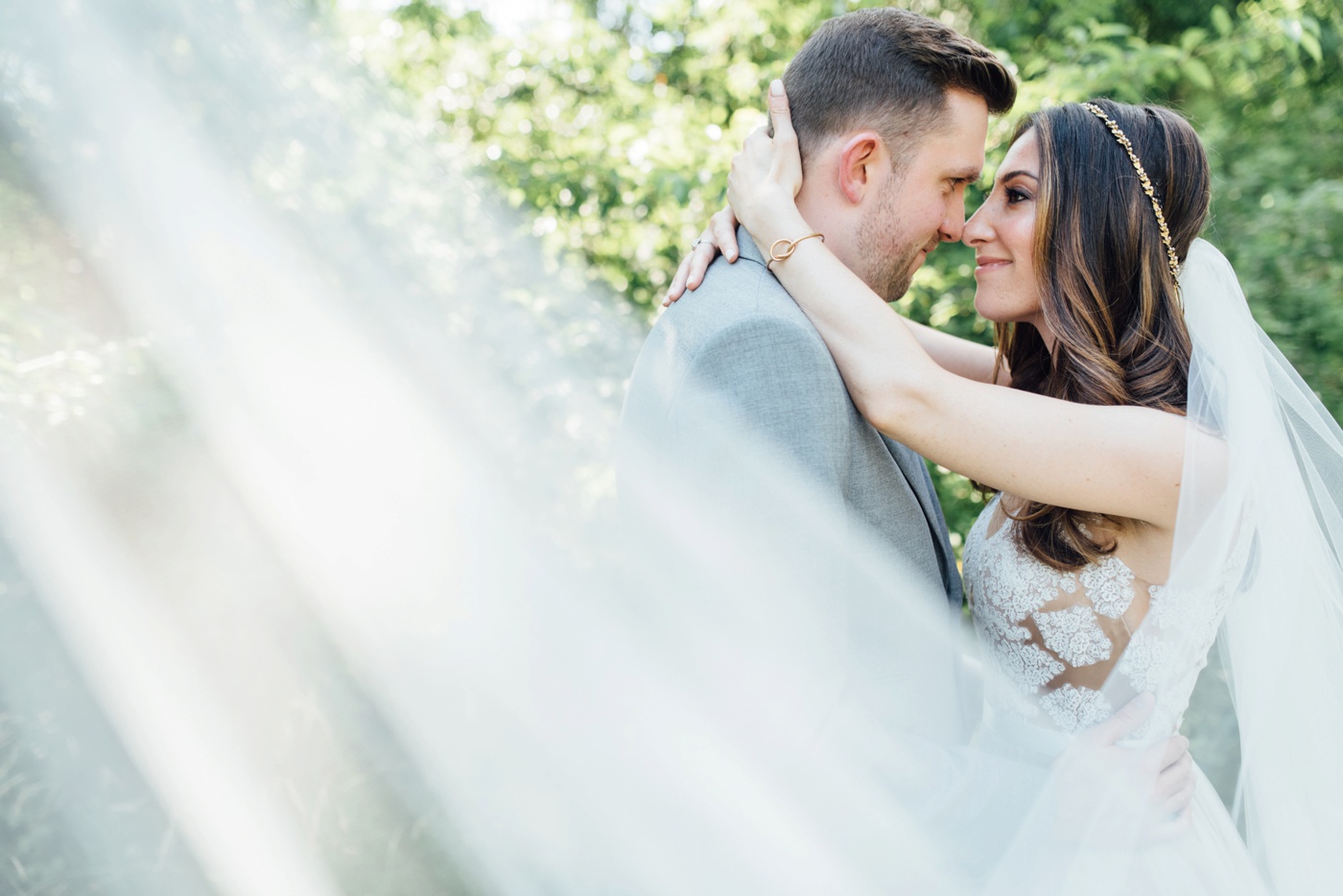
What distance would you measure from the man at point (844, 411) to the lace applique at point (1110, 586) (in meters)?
0.24

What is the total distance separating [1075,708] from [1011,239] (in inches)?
48.5

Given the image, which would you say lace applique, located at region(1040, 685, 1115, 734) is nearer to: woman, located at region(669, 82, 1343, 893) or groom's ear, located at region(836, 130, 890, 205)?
woman, located at region(669, 82, 1343, 893)

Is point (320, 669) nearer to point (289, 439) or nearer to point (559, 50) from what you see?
point (289, 439)

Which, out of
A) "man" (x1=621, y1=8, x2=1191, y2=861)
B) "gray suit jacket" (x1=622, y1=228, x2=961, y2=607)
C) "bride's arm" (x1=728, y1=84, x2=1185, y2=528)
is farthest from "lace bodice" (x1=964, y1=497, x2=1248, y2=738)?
"gray suit jacket" (x1=622, y1=228, x2=961, y2=607)

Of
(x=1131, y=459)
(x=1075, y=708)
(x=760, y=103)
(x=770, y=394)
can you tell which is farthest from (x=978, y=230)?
(x=760, y=103)

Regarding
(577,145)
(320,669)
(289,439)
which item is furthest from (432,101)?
(320,669)

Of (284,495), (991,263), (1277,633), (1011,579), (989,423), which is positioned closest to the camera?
(989,423)

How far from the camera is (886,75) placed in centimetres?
213

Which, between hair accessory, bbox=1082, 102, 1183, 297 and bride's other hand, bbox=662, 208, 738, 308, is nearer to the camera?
bride's other hand, bbox=662, 208, 738, 308

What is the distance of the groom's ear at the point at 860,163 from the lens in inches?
83.6

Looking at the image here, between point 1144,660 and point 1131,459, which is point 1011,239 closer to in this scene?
point 1131,459

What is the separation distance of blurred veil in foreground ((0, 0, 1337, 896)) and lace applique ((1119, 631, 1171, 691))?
0.41 metres

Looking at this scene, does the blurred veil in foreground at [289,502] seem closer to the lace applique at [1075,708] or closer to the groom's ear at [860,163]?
the lace applique at [1075,708]

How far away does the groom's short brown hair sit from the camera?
2.13 m
